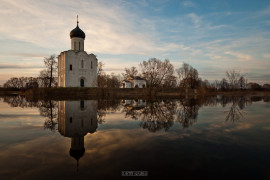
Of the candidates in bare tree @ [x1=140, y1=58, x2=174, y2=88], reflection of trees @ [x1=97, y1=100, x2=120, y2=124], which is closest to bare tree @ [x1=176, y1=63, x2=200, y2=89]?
bare tree @ [x1=140, y1=58, x2=174, y2=88]

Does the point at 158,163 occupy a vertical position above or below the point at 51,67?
below

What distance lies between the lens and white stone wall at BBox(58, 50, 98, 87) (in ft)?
124

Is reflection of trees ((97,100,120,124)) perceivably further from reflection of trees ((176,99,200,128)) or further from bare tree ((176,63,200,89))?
bare tree ((176,63,200,89))

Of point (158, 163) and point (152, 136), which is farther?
point (152, 136)

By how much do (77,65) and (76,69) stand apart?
0.90 meters

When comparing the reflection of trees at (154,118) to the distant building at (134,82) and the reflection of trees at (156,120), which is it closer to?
the reflection of trees at (156,120)

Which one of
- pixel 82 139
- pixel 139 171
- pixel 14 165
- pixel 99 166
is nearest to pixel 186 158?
pixel 139 171

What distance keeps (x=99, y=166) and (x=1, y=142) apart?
12.5 ft

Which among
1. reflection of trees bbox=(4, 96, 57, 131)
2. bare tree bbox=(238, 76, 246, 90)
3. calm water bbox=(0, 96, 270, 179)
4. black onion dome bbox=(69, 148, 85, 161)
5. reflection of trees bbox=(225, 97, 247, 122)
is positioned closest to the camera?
calm water bbox=(0, 96, 270, 179)

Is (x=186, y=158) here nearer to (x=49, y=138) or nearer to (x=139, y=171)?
(x=139, y=171)

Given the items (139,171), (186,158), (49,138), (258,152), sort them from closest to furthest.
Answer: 1. (139,171)
2. (186,158)
3. (258,152)
4. (49,138)

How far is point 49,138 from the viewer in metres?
5.86

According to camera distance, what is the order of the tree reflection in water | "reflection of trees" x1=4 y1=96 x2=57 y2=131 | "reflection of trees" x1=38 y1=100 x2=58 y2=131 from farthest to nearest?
"reflection of trees" x1=4 y1=96 x2=57 y2=131, the tree reflection in water, "reflection of trees" x1=38 y1=100 x2=58 y2=131

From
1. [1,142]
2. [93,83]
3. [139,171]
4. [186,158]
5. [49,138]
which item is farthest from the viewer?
[93,83]
